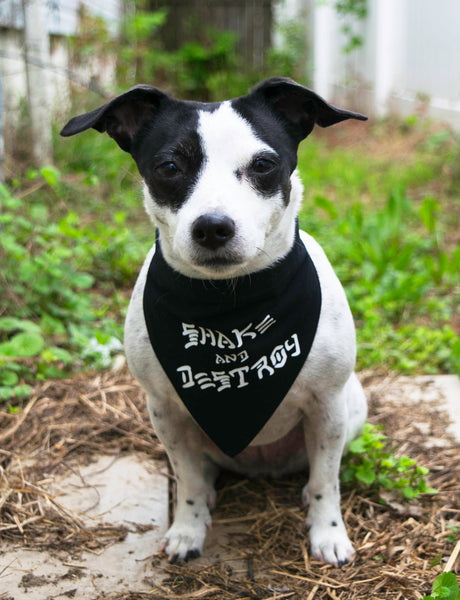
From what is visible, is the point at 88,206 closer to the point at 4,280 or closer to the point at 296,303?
the point at 4,280

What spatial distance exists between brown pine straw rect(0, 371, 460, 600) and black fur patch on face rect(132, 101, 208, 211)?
1.30 meters

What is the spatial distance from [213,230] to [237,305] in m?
0.43

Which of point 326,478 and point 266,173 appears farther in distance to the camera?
point 326,478

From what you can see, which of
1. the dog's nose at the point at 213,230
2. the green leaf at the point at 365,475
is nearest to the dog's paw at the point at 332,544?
the green leaf at the point at 365,475

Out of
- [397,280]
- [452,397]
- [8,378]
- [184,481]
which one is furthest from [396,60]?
[184,481]

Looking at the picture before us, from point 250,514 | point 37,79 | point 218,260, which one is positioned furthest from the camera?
point 37,79

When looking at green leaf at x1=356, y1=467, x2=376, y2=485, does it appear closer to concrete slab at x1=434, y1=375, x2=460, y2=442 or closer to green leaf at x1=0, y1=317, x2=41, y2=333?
concrete slab at x1=434, y1=375, x2=460, y2=442

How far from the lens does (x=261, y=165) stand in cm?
208

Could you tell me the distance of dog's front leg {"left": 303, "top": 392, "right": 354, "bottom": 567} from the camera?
7.71ft

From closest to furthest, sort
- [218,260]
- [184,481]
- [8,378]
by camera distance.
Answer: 1. [218,260]
2. [184,481]
3. [8,378]

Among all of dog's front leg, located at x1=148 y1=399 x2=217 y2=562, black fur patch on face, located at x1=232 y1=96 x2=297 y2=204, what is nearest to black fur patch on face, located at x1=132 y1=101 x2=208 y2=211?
black fur patch on face, located at x1=232 y1=96 x2=297 y2=204

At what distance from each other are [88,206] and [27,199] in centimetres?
87

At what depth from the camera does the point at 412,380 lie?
354 cm

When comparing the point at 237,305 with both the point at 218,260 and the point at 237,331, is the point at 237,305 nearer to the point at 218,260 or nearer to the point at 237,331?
the point at 237,331
